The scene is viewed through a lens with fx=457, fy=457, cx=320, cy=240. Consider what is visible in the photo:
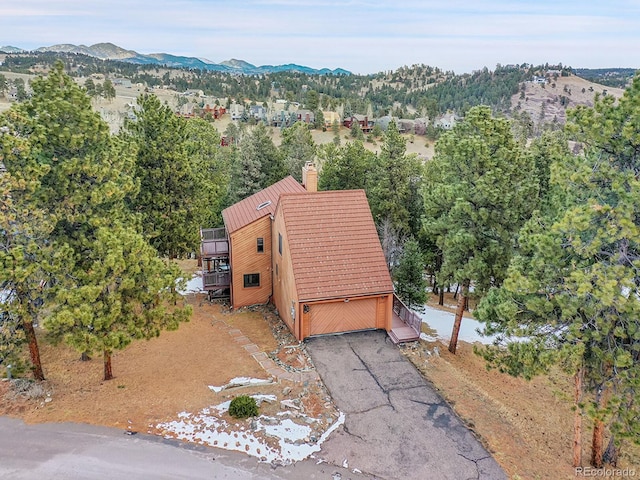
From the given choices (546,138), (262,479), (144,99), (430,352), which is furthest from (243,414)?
(546,138)

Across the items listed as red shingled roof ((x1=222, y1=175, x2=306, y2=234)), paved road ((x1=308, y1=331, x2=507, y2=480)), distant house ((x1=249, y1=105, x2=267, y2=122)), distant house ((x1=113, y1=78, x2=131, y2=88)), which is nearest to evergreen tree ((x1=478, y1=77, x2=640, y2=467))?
paved road ((x1=308, y1=331, x2=507, y2=480))

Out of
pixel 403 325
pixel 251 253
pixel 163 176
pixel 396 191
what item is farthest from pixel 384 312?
pixel 163 176

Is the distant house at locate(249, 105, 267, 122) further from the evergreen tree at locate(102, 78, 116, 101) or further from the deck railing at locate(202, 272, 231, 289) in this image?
the deck railing at locate(202, 272, 231, 289)

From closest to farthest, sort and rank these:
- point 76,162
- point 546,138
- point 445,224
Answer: point 76,162 < point 445,224 < point 546,138

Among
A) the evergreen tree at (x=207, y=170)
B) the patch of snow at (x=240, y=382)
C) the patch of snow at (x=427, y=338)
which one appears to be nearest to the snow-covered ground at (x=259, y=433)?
the patch of snow at (x=240, y=382)

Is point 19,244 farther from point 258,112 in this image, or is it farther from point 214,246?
point 258,112

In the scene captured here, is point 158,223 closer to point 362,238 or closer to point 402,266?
point 362,238
